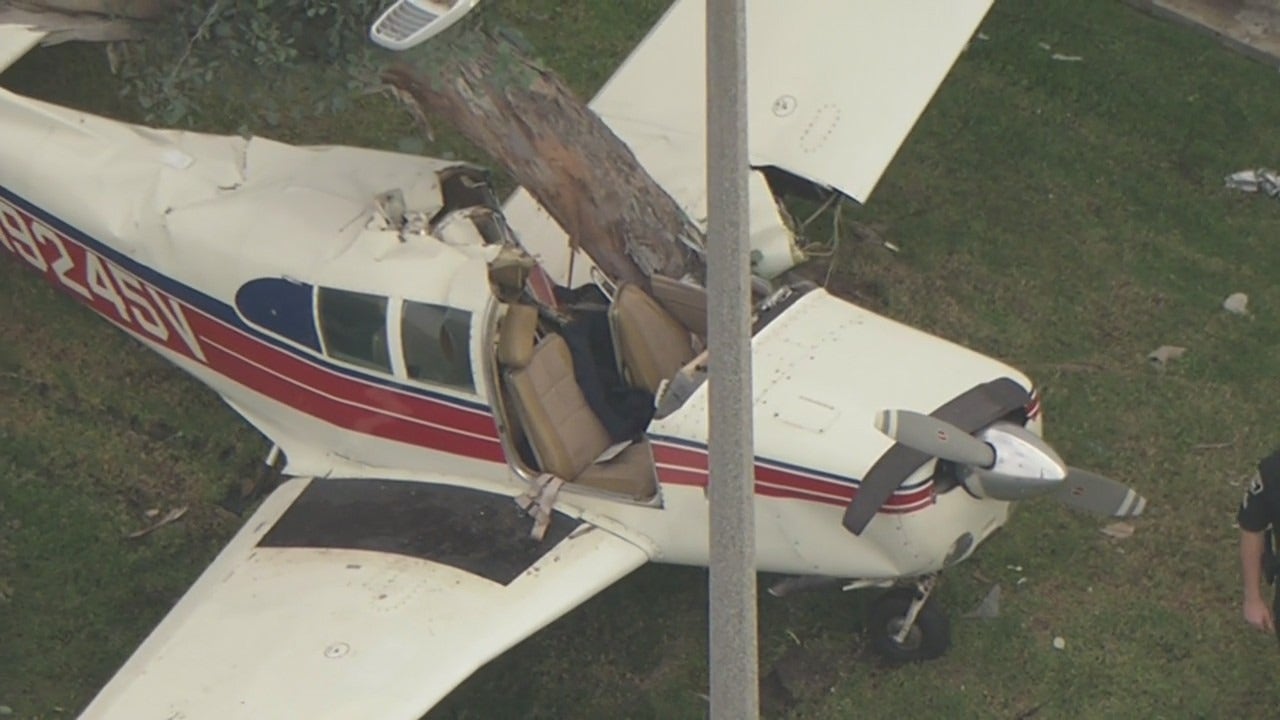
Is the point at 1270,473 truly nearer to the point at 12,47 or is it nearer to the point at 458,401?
the point at 458,401

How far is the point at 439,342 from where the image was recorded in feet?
25.6

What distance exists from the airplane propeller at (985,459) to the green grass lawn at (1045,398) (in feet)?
4.22

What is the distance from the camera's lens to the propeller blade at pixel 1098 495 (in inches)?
286

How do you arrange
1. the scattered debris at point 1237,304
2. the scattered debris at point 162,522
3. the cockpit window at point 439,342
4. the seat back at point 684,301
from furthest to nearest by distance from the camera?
Result: the scattered debris at point 1237,304 → the scattered debris at point 162,522 → the seat back at point 684,301 → the cockpit window at point 439,342

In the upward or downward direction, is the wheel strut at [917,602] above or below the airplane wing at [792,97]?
below

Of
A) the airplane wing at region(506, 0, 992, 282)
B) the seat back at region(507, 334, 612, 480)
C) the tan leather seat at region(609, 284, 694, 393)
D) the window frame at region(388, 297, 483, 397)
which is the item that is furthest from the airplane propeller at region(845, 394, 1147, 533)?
the airplane wing at region(506, 0, 992, 282)

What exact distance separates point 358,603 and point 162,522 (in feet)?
5.97

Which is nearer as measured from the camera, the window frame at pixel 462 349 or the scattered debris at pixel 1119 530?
the window frame at pixel 462 349

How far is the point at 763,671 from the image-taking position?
8.16 metres

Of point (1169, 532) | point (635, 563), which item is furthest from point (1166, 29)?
→ point (635, 563)

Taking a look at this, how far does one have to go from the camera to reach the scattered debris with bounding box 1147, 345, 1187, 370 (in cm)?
977

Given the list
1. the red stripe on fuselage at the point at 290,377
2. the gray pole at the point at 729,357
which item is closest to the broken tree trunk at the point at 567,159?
the red stripe on fuselage at the point at 290,377

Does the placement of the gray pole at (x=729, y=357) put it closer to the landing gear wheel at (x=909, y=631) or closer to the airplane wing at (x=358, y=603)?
the airplane wing at (x=358, y=603)

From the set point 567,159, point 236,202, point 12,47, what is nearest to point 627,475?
point 567,159
